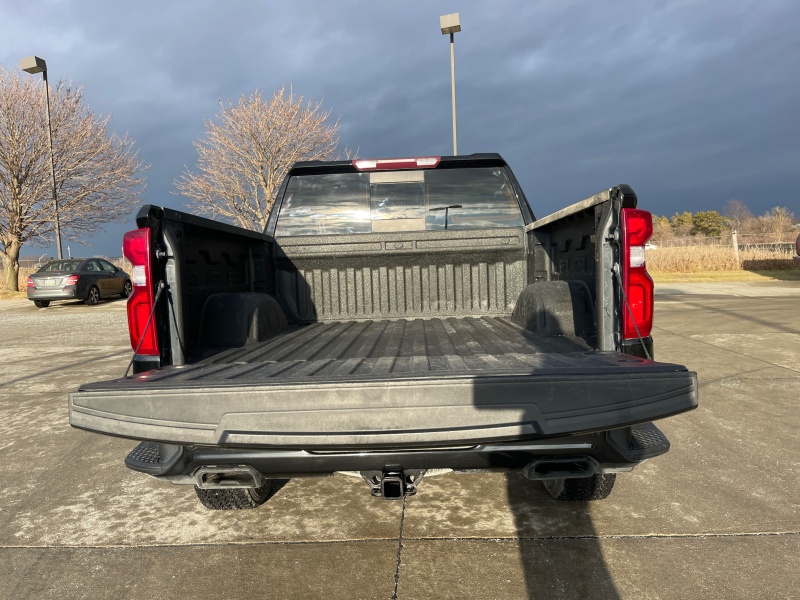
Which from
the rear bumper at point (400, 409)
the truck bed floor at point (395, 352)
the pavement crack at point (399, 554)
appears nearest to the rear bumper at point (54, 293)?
the truck bed floor at point (395, 352)

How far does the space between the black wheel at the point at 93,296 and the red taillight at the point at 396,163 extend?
1706 centimetres

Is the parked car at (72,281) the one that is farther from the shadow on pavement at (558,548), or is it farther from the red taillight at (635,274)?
the red taillight at (635,274)

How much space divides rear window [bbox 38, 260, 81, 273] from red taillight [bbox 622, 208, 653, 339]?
62.9 ft

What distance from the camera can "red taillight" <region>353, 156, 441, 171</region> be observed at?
4.21 m

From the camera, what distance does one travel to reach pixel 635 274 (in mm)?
2391

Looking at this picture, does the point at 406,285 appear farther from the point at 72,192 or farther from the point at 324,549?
the point at 72,192

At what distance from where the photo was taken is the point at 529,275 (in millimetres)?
4020

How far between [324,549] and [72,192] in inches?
1118

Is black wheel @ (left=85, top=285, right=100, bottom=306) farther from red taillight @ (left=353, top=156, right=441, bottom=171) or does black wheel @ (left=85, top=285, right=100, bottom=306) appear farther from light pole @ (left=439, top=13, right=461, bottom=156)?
red taillight @ (left=353, top=156, right=441, bottom=171)

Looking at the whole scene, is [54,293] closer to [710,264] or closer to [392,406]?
[392,406]

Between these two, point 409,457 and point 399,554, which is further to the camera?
point 399,554

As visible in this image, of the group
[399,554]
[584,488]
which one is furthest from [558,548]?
[399,554]

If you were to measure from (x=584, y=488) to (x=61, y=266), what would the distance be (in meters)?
Answer: 19.1

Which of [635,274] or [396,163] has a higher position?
[396,163]
